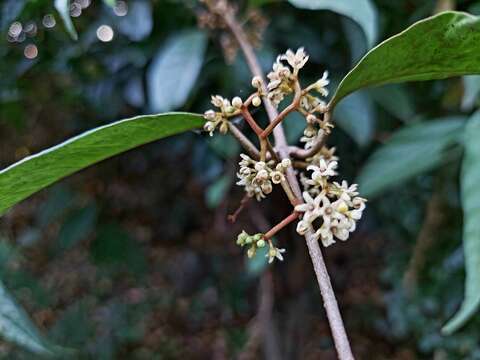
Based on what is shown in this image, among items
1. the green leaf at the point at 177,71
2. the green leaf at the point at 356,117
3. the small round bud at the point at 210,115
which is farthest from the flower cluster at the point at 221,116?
the green leaf at the point at 356,117

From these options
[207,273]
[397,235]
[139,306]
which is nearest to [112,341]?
[139,306]

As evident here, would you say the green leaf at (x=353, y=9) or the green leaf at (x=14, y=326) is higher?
the green leaf at (x=353, y=9)

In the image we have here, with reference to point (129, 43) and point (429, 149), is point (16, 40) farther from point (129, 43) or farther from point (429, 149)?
point (429, 149)

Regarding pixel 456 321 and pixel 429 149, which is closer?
pixel 456 321

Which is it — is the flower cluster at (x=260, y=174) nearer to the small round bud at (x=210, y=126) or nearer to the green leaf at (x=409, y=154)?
the small round bud at (x=210, y=126)

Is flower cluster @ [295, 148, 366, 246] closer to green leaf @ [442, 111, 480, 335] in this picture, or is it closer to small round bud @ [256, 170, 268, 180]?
small round bud @ [256, 170, 268, 180]

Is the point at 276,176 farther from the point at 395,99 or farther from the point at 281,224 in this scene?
the point at 395,99
